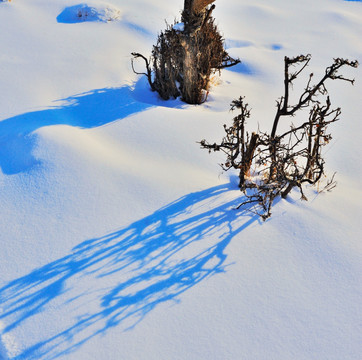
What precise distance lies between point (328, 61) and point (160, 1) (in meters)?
4.02


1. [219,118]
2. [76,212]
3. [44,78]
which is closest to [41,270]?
[76,212]

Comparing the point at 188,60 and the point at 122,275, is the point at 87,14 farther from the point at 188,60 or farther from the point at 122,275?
the point at 122,275

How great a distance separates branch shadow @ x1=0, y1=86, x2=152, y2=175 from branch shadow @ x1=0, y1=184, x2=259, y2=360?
98 cm

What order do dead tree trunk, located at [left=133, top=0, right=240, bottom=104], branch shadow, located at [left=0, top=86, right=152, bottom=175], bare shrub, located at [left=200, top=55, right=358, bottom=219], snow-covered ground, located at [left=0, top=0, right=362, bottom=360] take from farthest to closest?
dead tree trunk, located at [left=133, top=0, right=240, bottom=104] < branch shadow, located at [left=0, top=86, right=152, bottom=175] < bare shrub, located at [left=200, top=55, right=358, bottom=219] < snow-covered ground, located at [left=0, top=0, right=362, bottom=360]

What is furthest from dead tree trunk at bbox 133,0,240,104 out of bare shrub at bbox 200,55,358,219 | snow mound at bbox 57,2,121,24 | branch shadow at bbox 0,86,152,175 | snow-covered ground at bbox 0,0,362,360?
snow mound at bbox 57,2,121,24

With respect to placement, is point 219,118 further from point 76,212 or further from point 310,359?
point 310,359

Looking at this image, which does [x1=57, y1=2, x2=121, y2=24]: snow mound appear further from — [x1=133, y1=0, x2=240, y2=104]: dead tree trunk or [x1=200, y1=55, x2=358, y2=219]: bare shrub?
[x1=200, y1=55, x2=358, y2=219]: bare shrub

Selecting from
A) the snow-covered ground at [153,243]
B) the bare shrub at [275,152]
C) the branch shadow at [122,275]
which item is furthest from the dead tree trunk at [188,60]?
the branch shadow at [122,275]

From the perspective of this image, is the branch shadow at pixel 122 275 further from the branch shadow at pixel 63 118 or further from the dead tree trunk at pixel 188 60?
the dead tree trunk at pixel 188 60

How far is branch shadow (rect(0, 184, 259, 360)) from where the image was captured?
4.88 feet

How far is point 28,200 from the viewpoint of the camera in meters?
2.12

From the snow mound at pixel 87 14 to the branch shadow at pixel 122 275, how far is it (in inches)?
189

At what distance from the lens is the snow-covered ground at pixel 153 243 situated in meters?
1.46

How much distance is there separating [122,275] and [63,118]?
1.93 m
